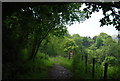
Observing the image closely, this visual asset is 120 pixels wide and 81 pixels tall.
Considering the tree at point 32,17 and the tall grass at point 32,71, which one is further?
the tall grass at point 32,71

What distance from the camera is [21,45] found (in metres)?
2.88

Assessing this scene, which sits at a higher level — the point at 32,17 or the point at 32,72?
the point at 32,17

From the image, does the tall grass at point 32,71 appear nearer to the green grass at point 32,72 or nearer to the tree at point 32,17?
the green grass at point 32,72

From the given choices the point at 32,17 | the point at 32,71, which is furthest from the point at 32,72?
the point at 32,17

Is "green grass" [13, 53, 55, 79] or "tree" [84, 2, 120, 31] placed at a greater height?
"tree" [84, 2, 120, 31]

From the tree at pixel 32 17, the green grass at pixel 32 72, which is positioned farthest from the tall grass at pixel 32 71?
the tree at pixel 32 17

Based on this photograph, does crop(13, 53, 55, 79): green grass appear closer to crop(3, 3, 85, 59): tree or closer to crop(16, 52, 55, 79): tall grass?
crop(16, 52, 55, 79): tall grass

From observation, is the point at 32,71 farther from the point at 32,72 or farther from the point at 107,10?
the point at 107,10

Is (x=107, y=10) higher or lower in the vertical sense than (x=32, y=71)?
higher

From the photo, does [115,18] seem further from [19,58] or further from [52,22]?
[52,22]

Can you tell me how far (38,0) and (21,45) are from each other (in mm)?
3600

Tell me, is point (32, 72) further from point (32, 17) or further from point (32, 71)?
point (32, 17)

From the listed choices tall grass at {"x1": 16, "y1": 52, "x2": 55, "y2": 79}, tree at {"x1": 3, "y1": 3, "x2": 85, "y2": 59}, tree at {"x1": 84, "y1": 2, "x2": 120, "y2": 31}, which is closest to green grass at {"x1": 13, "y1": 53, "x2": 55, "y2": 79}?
tall grass at {"x1": 16, "y1": 52, "x2": 55, "y2": 79}

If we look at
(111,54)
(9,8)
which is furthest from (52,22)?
(111,54)
